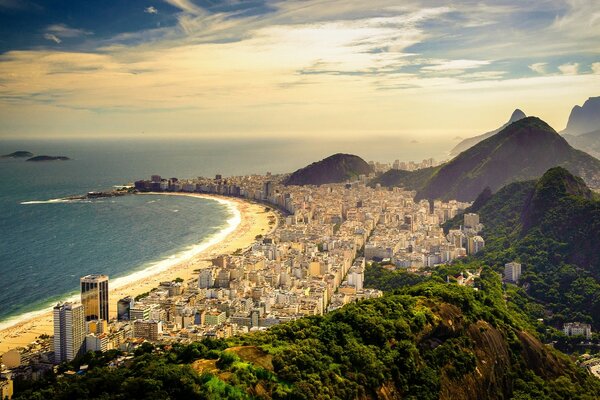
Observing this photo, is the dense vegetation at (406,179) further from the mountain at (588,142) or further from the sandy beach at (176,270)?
the mountain at (588,142)

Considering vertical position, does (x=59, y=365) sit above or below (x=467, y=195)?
below

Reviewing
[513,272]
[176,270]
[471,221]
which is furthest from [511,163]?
[176,270]

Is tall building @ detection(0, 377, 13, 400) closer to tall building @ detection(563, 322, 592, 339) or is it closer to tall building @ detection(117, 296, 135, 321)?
tall building @ detection(117, 296, 135, 321)

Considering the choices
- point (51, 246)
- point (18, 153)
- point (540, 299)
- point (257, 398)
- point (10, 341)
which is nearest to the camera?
point (257, 398)

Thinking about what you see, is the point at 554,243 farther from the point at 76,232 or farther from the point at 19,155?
the point at 19,155

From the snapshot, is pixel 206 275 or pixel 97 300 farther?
pixel 206 275

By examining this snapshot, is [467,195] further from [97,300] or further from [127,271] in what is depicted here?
[97,300]

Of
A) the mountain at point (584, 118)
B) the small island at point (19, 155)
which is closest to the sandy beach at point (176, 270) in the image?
the small island at point (19, 155)

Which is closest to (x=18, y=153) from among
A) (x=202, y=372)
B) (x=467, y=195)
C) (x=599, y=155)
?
(x=467, y=195)
